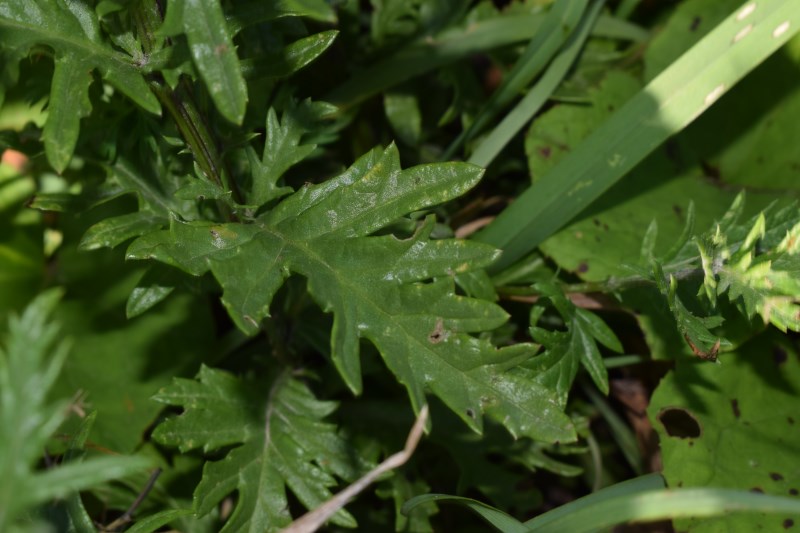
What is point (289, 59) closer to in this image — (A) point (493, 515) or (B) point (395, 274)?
(B) point (395, 274)

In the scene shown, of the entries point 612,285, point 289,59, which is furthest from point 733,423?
point 289,59

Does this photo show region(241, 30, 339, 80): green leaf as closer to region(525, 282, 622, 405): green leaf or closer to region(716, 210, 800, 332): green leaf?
region(525, 282, 622, 405): green leaf

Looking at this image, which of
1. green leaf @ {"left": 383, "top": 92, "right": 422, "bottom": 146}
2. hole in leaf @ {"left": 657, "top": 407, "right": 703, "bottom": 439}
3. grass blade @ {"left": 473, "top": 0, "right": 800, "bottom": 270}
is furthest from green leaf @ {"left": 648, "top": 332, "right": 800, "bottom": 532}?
green leaf @ {"left": 383, "top": 92, "right": 422, "bottom": 146}

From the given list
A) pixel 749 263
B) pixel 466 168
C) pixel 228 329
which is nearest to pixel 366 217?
pixel 466 168

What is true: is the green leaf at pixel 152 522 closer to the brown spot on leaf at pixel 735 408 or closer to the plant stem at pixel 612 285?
the plant stem at pixel 612 285

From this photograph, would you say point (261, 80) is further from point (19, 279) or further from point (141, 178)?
point (19, 279)

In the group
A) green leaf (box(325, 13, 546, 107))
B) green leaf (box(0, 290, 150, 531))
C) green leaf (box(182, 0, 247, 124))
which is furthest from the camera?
green leaf (box(325, 13, 546, 107))
